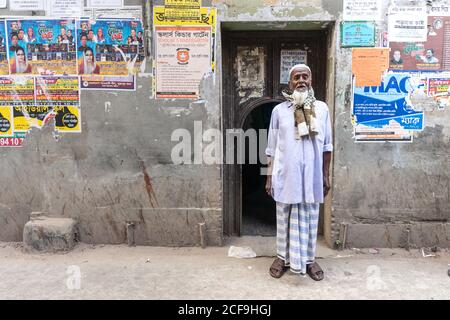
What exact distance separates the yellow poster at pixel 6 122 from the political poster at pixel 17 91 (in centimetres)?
7

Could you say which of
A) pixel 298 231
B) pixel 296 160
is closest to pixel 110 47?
pixel 296 160

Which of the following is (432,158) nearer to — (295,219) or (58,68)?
(295,219)

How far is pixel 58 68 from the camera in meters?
4.21

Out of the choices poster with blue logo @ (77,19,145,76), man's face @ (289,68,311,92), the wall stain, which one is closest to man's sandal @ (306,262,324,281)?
man's face @ (289,68,311,92)

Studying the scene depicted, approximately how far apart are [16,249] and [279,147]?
2964 millimetres

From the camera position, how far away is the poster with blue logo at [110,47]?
13.5 ft

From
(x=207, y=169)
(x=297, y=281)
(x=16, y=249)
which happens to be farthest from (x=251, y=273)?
(x=16, y=249)

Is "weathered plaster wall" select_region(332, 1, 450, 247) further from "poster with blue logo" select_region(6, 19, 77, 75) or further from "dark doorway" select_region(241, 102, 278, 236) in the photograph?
"poster with blue logo" select_region(6, 19, 77, 75)

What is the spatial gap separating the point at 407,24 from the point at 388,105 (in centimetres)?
80

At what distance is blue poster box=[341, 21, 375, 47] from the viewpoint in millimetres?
4016

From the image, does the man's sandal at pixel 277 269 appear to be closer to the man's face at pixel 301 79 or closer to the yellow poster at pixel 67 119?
the man's face at pixel 301 79

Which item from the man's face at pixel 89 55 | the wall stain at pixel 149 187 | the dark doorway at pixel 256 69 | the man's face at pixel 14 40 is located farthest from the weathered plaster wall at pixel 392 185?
the man's face at pixel 14 40
